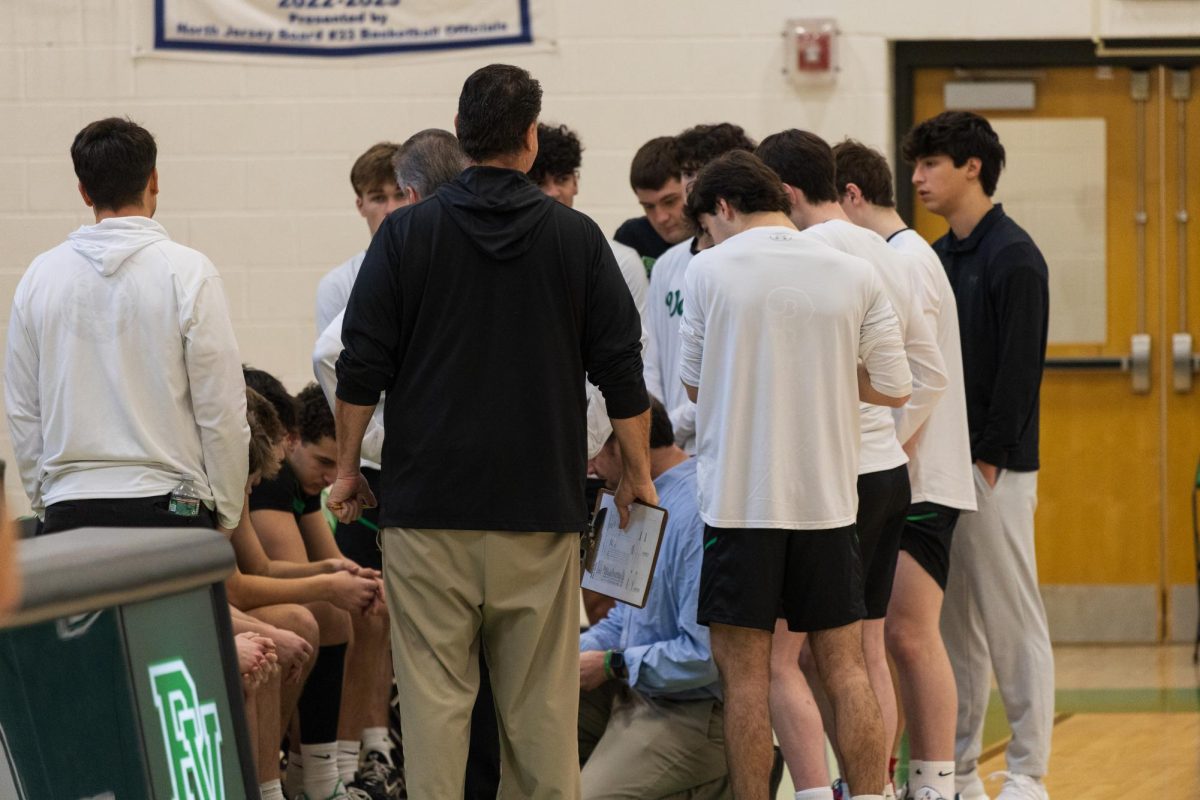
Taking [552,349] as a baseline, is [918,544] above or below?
below

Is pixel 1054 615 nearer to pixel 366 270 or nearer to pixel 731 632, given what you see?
pixel 731 632

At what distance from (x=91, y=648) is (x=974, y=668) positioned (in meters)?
3.04

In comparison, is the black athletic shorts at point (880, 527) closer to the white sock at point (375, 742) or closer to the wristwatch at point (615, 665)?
the wristwatch at point (615, 665)

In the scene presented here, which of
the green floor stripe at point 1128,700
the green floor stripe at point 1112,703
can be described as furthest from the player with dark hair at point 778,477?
the green floor stripe at point 1128,700

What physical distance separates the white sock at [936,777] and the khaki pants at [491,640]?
3.54ft

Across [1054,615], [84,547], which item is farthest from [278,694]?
[1054,615]

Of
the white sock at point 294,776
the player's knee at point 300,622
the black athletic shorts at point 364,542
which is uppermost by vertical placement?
the black athletic shorts at point 364,542

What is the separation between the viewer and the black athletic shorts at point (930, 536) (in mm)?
3697

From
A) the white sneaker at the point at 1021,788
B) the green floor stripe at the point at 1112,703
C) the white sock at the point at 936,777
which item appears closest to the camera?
the white sock at the point at 936,777

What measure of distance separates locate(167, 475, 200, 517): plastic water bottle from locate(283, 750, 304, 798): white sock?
1.01m

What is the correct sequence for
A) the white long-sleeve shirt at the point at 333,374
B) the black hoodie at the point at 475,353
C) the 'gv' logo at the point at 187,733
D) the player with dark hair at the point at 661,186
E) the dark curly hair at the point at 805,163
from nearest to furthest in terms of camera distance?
the 'gv' logo at the point at 187,733, the black hoodie at the point at 475,353, the white long-sleeve shirt at the point at 333,374, the dark curly hair at the point at 805,163, the player with dark hair at the point at 661,186

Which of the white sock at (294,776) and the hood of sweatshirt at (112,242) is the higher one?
the hood of sweatshirt at (112,242)

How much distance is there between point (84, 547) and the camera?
49.8 inches

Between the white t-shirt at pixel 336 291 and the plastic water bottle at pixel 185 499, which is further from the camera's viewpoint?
the white t-shirt at pixel 336 291
